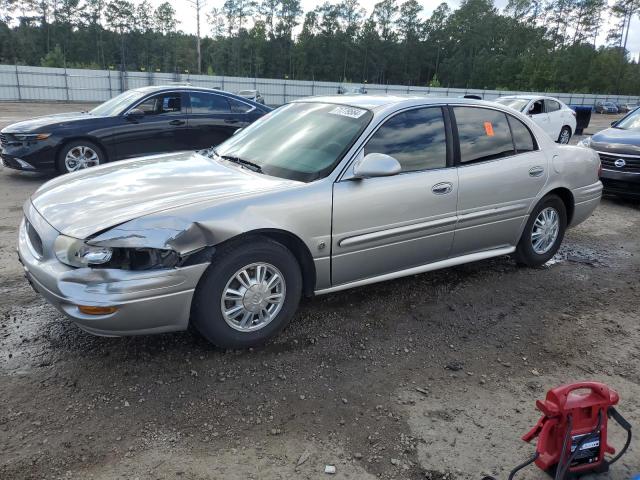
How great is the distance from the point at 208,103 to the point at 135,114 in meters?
1.28

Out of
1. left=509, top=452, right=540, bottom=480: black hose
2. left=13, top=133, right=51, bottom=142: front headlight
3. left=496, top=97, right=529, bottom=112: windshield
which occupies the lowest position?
left=509, top=452, right=540, bottom=480: black hose

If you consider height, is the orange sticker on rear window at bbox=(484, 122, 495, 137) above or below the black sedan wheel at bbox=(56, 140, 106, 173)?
above

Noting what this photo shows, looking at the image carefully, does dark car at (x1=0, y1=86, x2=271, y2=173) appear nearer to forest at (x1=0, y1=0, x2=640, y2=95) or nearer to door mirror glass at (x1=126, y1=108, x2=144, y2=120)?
door mirror glass at (x1=126, y1=108, x2=144, y2=120)

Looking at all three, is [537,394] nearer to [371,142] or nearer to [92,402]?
[371,142]

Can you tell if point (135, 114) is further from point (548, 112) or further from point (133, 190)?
point (548, 112)

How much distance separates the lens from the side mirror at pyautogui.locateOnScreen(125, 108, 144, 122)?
820 cm

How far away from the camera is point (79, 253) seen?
9.33ft

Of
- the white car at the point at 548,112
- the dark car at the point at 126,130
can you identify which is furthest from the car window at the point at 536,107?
the dark car at the point at 126,130

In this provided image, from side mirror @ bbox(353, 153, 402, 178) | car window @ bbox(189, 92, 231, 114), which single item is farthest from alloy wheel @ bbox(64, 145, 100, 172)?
side mirror @ bbox(353, 153, 402, 178)

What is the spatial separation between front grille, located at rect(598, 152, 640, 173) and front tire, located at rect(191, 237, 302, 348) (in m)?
6.81

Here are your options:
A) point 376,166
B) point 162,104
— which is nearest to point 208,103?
point 162,104

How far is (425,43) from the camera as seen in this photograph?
345 ft

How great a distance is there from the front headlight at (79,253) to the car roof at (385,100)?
217 centimetres

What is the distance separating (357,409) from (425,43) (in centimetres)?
11228
